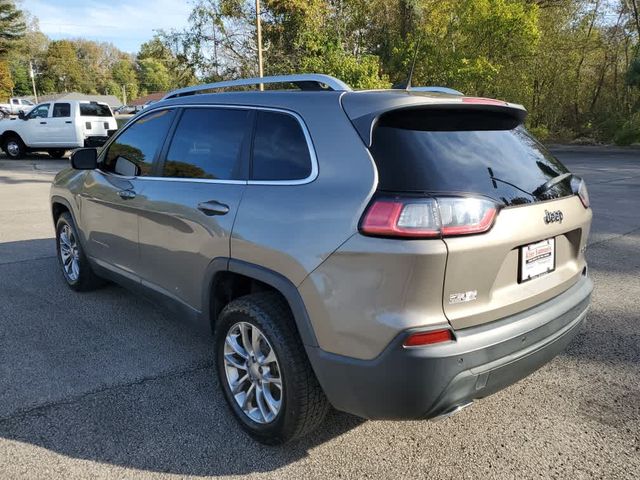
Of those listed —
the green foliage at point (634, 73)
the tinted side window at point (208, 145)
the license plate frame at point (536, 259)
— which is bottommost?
the license plate frame at point (536, 259)

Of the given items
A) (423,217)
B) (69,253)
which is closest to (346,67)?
(69,253)

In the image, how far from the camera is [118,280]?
409 centimetres

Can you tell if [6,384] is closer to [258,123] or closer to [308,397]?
[308,397]

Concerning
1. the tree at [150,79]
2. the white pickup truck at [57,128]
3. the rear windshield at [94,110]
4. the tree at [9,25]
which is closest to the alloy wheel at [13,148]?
the white pickup truck at [57,128]

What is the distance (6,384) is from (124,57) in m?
134

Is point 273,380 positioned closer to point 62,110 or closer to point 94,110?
point 62,110

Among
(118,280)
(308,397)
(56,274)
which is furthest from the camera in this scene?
(56,274)

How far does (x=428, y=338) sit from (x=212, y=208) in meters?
1.41

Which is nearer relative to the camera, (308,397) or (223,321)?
(308,397)

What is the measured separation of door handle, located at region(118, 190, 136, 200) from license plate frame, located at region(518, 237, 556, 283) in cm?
259

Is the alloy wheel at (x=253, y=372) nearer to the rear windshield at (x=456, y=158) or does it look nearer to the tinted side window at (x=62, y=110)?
the rear windshield at (x=456, y=158)

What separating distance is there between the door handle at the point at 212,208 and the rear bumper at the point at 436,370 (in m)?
0.92

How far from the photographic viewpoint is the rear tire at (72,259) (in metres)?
4.71

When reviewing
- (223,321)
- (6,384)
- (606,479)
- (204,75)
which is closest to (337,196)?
(223,321)
